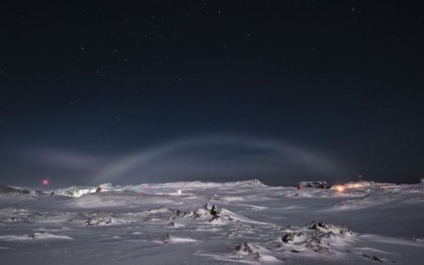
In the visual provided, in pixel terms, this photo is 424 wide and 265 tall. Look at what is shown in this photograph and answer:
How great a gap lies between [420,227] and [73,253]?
988cm

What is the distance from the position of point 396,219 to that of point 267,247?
8000mm

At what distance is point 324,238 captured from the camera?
8.18 meters

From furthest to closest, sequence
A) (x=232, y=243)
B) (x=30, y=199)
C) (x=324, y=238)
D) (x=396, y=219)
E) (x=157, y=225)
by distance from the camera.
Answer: (x=30, y=199), (x=396, y=219), (x=157, y=225), (x=324, y=238), (x=232, y=243)

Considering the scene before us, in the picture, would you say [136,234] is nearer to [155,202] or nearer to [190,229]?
[190,229]

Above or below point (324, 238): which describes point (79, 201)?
above

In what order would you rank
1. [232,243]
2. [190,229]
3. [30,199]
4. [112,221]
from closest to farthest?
1. [232,243]
2. [190,229]
3. [112,221]
4. [30,199]

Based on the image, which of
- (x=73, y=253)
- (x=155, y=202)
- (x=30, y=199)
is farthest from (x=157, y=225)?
(x=30, y=199)

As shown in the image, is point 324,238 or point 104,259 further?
point 324,238

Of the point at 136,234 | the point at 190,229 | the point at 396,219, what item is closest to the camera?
the point at 136,234

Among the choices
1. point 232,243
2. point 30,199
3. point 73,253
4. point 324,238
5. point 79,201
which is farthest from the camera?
point 30,199

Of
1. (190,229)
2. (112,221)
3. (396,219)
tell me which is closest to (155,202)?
(112,221)

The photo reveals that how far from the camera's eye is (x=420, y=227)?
1061cm

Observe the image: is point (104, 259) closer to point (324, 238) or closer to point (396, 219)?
point (324, 238)

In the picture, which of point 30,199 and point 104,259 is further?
point 30,199
